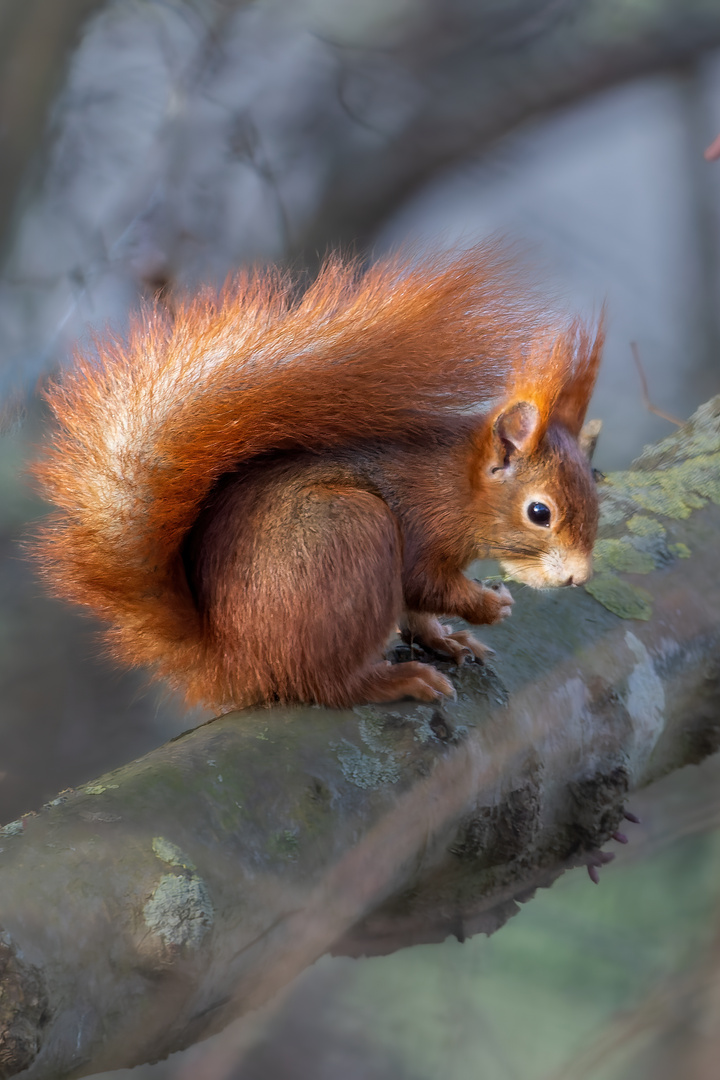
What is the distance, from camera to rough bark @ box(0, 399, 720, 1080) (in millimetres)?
428

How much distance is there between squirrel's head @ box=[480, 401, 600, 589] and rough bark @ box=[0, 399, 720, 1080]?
104 millimetres

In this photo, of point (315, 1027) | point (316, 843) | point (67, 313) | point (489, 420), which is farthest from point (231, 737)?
point (67, 313)

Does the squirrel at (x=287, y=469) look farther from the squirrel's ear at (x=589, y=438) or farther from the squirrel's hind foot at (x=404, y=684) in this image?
the squirrel's ear at (x=589, y=438)

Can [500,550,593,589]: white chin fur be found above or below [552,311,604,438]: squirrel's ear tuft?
below

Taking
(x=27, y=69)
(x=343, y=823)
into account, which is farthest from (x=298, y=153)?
(x=343, y=823)

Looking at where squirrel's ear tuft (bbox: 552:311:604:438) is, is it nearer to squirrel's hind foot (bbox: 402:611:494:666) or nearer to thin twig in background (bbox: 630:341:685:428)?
squirrel's hind foot (bbox: 402:611:494:666)

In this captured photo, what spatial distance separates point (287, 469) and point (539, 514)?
0.74ft

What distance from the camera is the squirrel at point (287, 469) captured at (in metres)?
0.65

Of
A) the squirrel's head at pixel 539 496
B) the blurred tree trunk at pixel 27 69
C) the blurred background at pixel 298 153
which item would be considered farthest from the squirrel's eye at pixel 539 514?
the blurred tree trunk at pixel 27 69

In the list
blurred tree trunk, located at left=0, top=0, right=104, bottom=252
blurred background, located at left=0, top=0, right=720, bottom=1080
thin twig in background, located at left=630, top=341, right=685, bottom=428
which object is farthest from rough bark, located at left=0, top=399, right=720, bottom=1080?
blurred tree trunk, located at left=0, top=0, right=104, bottom=252

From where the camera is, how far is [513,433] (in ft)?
2.40

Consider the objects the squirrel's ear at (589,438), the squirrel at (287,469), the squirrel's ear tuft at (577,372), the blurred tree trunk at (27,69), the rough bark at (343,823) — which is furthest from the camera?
the blurred tree trunk at (27,69)

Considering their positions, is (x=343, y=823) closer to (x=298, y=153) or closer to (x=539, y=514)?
(x=539, y=514)

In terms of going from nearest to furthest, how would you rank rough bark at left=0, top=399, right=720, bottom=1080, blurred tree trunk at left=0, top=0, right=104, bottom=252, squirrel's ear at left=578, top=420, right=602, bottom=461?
rough bark at left=0, top=399, right=720, bottom=1080 → squirrel's ear at left=578, top=420, right=602, bottom=461 → blurred tree trunk at left=0, top=0, right=104, bottom=252
